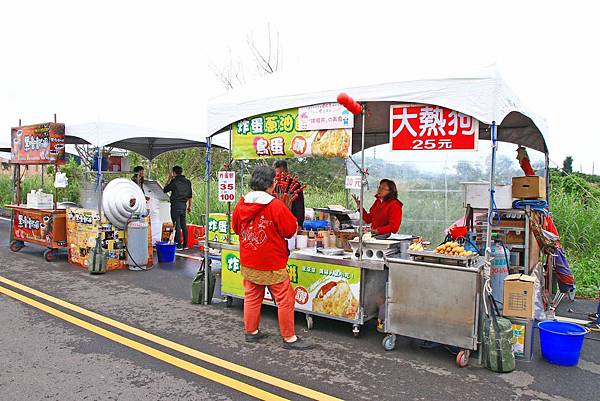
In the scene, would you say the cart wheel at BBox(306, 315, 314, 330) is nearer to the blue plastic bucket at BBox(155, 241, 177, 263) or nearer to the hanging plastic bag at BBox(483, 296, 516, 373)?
the hanging plastic bag at BBox(483, 296, 516, 373)

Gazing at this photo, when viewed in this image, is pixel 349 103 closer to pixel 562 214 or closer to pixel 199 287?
pixel 199 287

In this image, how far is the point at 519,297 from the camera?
462 cm

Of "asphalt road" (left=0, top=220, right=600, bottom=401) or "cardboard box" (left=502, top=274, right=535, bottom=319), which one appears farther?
"cardboard box" (left=502, top=274, right=535, bottom=319)

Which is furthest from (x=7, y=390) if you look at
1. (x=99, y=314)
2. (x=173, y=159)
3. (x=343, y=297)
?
(x=173, y=159)

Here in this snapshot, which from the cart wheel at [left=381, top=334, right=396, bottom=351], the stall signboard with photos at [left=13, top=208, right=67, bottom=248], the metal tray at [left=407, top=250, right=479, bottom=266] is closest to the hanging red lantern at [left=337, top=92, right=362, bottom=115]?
the metal tray at [left=407, top=250, right=479, bottom=266]

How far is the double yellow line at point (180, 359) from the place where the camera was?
3.98 metres

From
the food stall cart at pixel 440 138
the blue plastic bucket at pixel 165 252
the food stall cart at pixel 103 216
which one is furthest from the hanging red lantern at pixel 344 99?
the blue plastic bucket at pixel 165 252

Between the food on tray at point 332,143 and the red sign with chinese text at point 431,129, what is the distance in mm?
519

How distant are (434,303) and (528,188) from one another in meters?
2.57

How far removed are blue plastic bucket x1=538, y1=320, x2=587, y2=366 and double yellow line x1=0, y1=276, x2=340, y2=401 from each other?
2236mm

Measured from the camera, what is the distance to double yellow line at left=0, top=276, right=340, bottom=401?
3.98m

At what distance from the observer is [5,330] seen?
17.5 ft

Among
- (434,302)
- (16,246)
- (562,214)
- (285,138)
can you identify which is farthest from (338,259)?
(16,246)

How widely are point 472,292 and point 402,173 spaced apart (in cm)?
670
